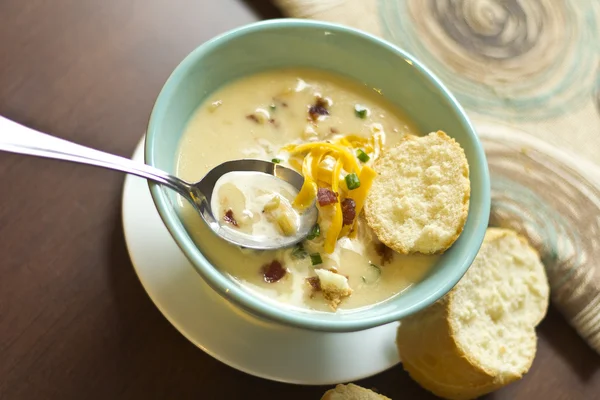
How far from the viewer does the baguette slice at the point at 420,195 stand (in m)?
1.38

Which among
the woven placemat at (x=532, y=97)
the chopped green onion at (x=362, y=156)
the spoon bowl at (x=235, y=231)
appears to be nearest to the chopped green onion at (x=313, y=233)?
the spoon bowl at (x=235, y=231)

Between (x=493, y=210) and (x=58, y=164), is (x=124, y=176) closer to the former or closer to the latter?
(x=58, y=164)

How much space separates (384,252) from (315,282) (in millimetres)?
203

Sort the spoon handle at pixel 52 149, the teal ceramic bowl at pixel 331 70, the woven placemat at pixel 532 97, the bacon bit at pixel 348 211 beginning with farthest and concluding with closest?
the woven placemat at pixel 532 97 < the bacon bit at pixel 348 211 < the teal ceramic bowl at pixel 331 70 < the spoon handle at pixel 52 149

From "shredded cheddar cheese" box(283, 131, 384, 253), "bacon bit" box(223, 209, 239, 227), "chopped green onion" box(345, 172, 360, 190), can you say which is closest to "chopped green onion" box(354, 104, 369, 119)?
"shredded cheddar cheese" box(283, 131, 384, 253)

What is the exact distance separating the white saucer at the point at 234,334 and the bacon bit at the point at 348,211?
0.95ft

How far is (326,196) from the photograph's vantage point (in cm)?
136

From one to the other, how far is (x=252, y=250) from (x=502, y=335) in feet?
2.44

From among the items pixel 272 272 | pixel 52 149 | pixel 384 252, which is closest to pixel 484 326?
pixel 384 252

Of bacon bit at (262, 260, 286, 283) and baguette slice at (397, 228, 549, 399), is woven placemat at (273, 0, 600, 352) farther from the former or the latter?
bacon bit at (262, 260, 286, 283)

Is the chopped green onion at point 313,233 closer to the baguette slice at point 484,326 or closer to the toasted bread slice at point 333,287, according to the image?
the toasted bread slice at point 333,287

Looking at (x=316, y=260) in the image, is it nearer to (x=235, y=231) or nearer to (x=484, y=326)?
(x=235, y=231)

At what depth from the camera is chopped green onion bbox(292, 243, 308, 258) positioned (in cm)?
135

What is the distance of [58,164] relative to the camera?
5.03ft
